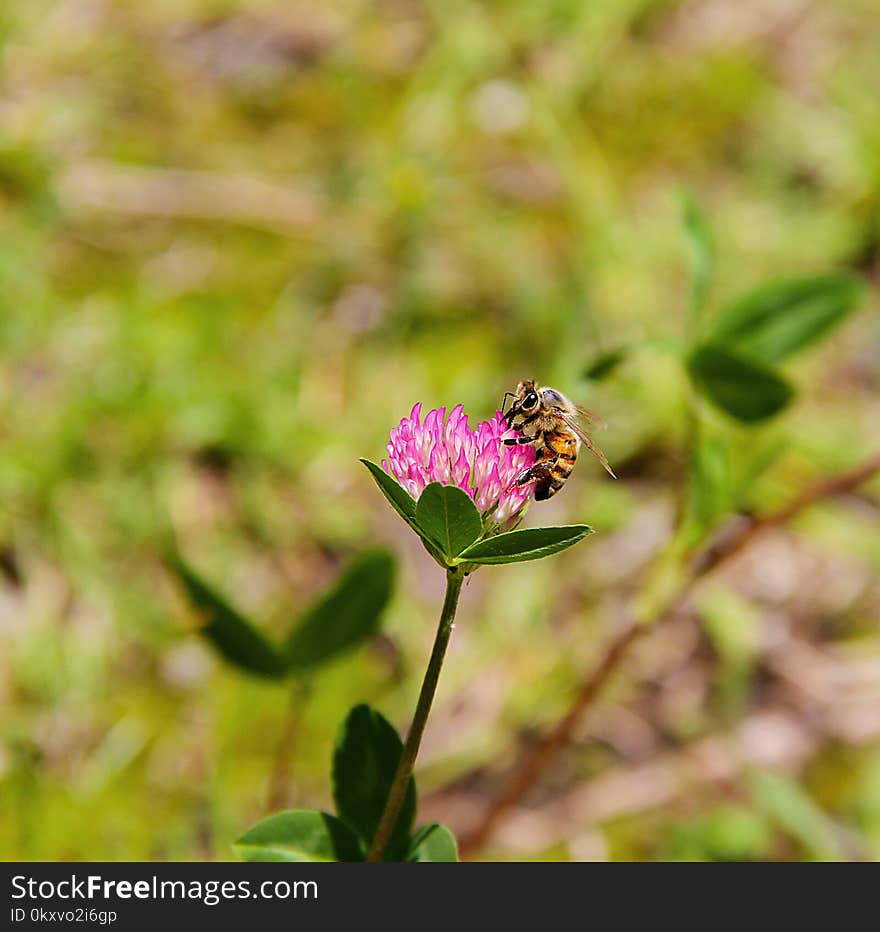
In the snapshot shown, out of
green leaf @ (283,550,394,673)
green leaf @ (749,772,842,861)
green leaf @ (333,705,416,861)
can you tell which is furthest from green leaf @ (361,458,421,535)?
green leaf @ (749,772,842,861)

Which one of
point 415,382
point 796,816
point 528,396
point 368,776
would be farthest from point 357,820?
point 415,382

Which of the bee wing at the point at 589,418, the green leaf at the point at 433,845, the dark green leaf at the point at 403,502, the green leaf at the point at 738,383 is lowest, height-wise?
the green leaf at the point at 433,845

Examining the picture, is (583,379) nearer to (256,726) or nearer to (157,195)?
(256,726)

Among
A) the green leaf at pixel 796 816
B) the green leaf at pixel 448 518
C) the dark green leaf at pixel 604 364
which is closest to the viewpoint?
the green leaf at pixel 448 518

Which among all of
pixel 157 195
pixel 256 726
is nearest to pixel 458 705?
pixel 256 726

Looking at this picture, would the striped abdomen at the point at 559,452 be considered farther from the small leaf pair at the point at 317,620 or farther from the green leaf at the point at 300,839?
the green leaf at the point at 300,839

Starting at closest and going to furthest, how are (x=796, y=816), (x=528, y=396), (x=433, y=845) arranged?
1. (x=433, y=845)
2. (x=528, y=396)
3. (x=796, y=816)

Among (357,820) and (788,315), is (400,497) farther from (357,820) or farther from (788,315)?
(788,315)

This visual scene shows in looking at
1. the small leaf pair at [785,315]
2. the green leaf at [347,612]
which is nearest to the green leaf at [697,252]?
the small leaf pair at [785,315]
